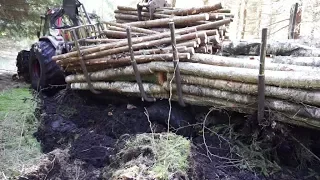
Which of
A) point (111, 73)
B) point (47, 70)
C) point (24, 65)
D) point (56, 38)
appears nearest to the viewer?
point (111, 73)

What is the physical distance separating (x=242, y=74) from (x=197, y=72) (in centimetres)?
62

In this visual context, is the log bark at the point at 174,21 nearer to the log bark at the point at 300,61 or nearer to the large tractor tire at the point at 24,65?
the log bark at the point at 300,61

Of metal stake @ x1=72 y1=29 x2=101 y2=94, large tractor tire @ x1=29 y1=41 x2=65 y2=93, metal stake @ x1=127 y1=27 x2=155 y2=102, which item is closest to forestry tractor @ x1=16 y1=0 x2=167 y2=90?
large tractor tire @ x1=29 y1=41 x2=65 y2=93

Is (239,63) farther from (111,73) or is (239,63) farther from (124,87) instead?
(111,73)

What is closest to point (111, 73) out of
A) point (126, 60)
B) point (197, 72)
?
point (126, 60)

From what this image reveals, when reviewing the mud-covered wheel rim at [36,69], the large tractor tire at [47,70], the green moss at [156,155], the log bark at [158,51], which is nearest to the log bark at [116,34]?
the log bark at [158,51]

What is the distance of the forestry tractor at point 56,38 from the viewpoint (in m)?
6.88

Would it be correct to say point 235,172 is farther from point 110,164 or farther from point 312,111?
point 110,164

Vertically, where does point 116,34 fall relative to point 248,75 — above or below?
above

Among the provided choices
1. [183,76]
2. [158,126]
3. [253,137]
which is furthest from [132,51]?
[253,137]

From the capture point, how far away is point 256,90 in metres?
3.73

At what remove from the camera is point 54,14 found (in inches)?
319

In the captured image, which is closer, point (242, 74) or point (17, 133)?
point (242, 74)

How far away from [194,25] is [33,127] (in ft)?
10.3
